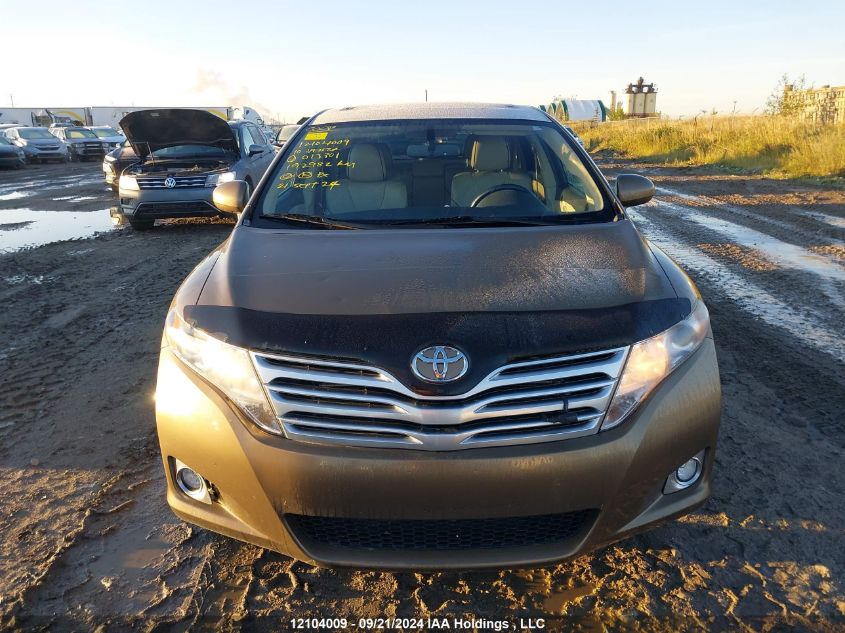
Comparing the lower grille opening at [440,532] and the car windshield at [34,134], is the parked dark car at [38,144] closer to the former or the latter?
the car windshield at [34,134]

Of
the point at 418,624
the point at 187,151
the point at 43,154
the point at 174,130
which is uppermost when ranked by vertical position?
the point at 174,130

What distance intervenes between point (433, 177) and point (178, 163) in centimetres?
735

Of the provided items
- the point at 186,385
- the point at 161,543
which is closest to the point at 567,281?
the point at 186,385

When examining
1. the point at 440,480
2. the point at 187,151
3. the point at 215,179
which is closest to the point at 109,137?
the point at 187,151

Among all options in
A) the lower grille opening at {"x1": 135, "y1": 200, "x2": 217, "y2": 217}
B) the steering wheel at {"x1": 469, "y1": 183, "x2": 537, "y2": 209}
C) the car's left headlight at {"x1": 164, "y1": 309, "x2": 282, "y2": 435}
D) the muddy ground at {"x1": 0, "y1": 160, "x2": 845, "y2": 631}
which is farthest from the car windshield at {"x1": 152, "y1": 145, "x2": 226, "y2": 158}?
the car's left headlight at {"x1": 164, "y1": 309, "x2": 282, "y2": 435}

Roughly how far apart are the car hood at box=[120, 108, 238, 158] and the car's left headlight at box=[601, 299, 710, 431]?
28.6 ft

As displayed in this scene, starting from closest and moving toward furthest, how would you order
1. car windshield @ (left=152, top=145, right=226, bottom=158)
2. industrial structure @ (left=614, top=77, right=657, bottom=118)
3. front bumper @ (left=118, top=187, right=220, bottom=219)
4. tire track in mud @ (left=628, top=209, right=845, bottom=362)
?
tire track in mud @ (left=628, top=209, right=845, bottom=362) < front bumper @ (left=118, top=187, right=220, bottom=219) < car windshield @ (left=152, top=145, right=226, bottom=158) < industrial structure @ (left=614, top=77, right=657, bottom=118)

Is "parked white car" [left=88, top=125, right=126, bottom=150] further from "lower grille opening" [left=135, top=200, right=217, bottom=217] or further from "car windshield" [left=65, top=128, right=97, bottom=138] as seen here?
"lower grille opening" [left=135, top=200, right=217, bottom=217]

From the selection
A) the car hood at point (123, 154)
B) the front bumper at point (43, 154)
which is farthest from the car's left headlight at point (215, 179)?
the front bumper at point (43, 154)

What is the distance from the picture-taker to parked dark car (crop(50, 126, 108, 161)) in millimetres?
29203

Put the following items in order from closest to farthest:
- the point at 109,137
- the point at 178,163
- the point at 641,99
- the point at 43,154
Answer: the point at 178,163
the point at 43,154
the point at 109,137
the point at 641,99

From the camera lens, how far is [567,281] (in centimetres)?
221

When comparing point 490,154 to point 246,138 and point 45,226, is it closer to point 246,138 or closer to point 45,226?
point 246,138

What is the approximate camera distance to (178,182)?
361 inches
